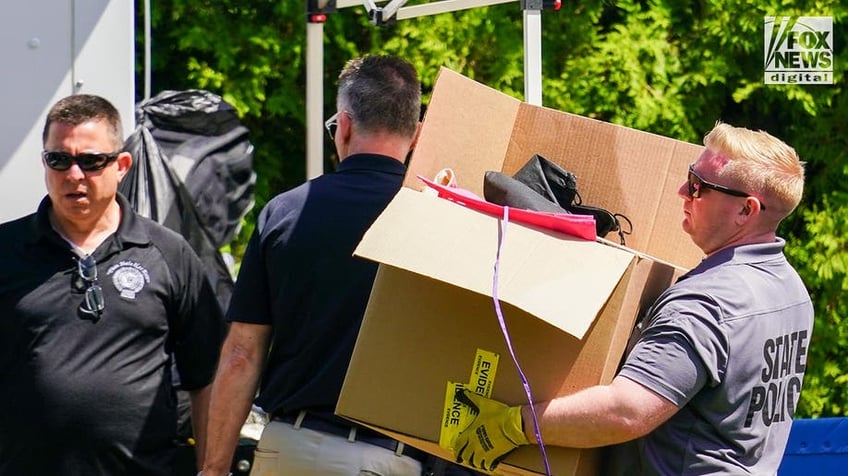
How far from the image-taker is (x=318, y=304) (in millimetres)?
2902

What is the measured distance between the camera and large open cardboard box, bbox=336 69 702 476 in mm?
2416

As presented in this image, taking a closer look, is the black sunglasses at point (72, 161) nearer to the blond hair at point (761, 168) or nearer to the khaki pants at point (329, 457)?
the khaki pants at point (329, 457)

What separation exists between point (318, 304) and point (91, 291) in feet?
2.29

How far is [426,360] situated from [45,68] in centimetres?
190

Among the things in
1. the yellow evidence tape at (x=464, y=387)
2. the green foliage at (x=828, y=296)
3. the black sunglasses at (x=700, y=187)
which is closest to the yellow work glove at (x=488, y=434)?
the yellow evidence tape at (x=464, y=387)

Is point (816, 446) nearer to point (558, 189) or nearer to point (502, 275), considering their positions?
point (558, 189)

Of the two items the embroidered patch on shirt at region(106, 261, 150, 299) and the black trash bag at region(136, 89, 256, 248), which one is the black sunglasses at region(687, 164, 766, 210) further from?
the black trash bag at region(136, 89, 256, 248)

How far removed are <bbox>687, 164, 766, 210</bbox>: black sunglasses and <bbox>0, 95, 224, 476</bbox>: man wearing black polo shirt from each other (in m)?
1.50

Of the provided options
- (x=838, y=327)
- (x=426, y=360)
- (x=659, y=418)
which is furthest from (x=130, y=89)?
(x=838, y=327)

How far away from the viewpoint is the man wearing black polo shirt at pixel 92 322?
3.13 m

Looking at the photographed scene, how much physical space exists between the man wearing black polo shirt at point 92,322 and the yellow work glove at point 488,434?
3.62 feet

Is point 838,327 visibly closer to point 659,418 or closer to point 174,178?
point 174,178
